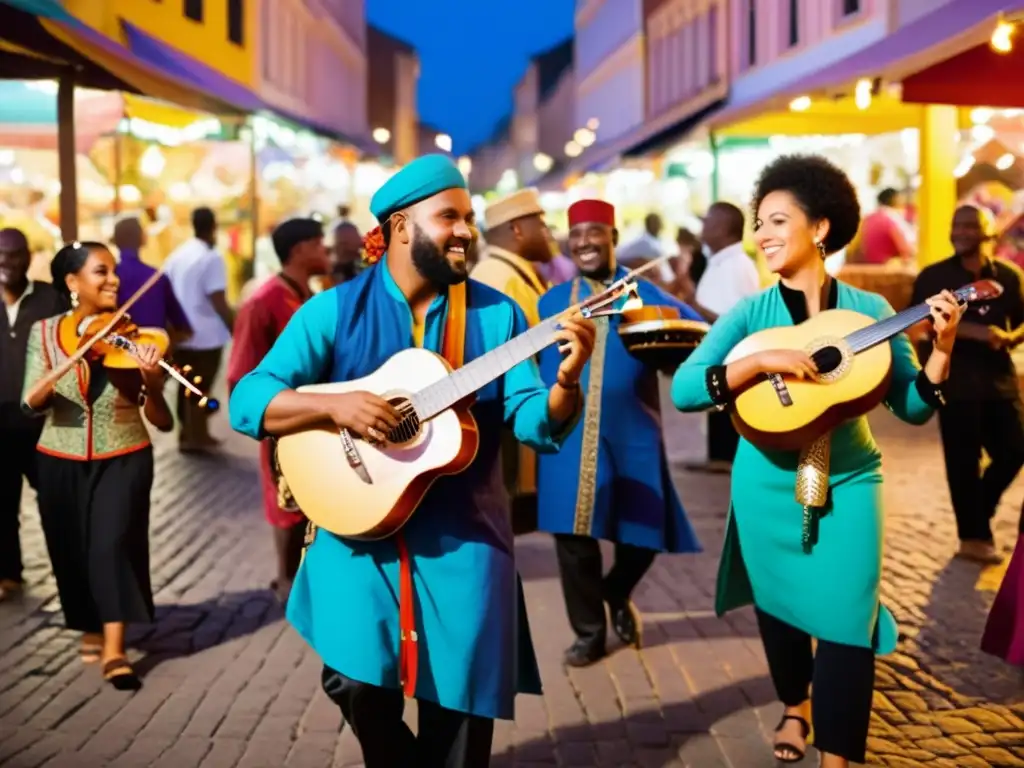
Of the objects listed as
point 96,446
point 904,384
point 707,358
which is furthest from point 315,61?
point 904,384

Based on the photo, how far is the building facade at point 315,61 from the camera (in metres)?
34.2

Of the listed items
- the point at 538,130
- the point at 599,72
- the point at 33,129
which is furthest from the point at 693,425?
the point at 538,130

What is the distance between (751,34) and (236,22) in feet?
35.3

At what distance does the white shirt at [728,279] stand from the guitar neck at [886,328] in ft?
17.9

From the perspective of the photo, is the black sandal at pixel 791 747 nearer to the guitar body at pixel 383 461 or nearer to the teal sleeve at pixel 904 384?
the teal sleeve at pixel 904 384

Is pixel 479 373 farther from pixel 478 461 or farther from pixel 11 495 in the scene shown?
pixel 11 495

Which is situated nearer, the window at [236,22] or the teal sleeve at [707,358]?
the teal sleeve at [707,358]

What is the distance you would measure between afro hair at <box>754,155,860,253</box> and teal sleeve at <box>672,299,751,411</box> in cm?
36

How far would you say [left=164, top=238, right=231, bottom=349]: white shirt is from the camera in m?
12.5

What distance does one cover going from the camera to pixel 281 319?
272 inches

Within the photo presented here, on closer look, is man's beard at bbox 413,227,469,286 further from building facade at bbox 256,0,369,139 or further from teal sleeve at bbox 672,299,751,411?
building facade at bbox 256,0,369,139

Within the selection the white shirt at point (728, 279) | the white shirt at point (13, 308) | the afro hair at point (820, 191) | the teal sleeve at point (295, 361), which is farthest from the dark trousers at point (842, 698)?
the white shirt at point (728, 279)

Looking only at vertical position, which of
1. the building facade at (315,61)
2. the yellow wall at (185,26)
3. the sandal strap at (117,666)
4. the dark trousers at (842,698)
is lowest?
the sandal strap at (117,666)

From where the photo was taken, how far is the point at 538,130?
10319cm
